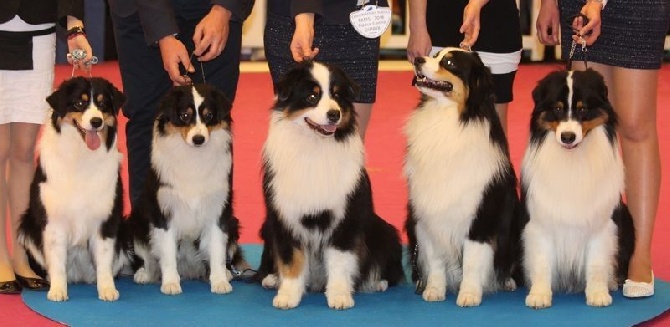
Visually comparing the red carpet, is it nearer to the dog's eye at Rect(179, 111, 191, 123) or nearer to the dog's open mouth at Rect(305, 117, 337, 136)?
the dog's open mouth at Rect(305, 117, 337, 136)

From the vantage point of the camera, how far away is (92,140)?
14.9 ft

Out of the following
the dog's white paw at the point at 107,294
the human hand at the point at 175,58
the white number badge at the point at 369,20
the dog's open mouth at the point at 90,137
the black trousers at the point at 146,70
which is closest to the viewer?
the dog's open mouth at the point at 90,137

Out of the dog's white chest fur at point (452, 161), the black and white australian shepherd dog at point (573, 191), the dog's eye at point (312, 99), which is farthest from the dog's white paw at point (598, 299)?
the dog's eye at point (312, 99)

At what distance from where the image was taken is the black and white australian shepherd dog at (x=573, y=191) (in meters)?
4.33

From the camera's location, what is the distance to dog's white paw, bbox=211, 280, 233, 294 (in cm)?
479

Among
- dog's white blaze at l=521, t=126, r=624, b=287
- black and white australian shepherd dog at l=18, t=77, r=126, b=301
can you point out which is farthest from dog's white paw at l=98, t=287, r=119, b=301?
dog's white blaze at l=521, t=126, r=624, b=287

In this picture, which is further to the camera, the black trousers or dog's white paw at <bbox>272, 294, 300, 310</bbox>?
the black trousers

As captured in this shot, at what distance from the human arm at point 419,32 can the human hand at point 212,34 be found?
837 mm

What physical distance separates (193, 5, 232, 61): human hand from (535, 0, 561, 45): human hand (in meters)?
1.45

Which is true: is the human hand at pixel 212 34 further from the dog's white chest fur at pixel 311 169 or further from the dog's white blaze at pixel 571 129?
the dog's white blaze at pixel 571 129

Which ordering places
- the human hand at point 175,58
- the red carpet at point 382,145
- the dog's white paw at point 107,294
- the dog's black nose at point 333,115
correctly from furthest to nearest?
1. the red carpet at point 382,145
2. the human hand at point 175,58
3. the dog's white paw at point 107,294
4. the dog's black nose at point 333,115

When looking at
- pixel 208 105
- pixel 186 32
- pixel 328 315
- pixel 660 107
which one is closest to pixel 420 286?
pixel 328 315

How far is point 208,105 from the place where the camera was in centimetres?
461

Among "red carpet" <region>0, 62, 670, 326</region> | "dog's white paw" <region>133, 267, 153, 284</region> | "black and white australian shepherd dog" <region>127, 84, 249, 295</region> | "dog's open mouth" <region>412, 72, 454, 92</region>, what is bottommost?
"red carpet" <region>0, 62, 670, 326</region>
